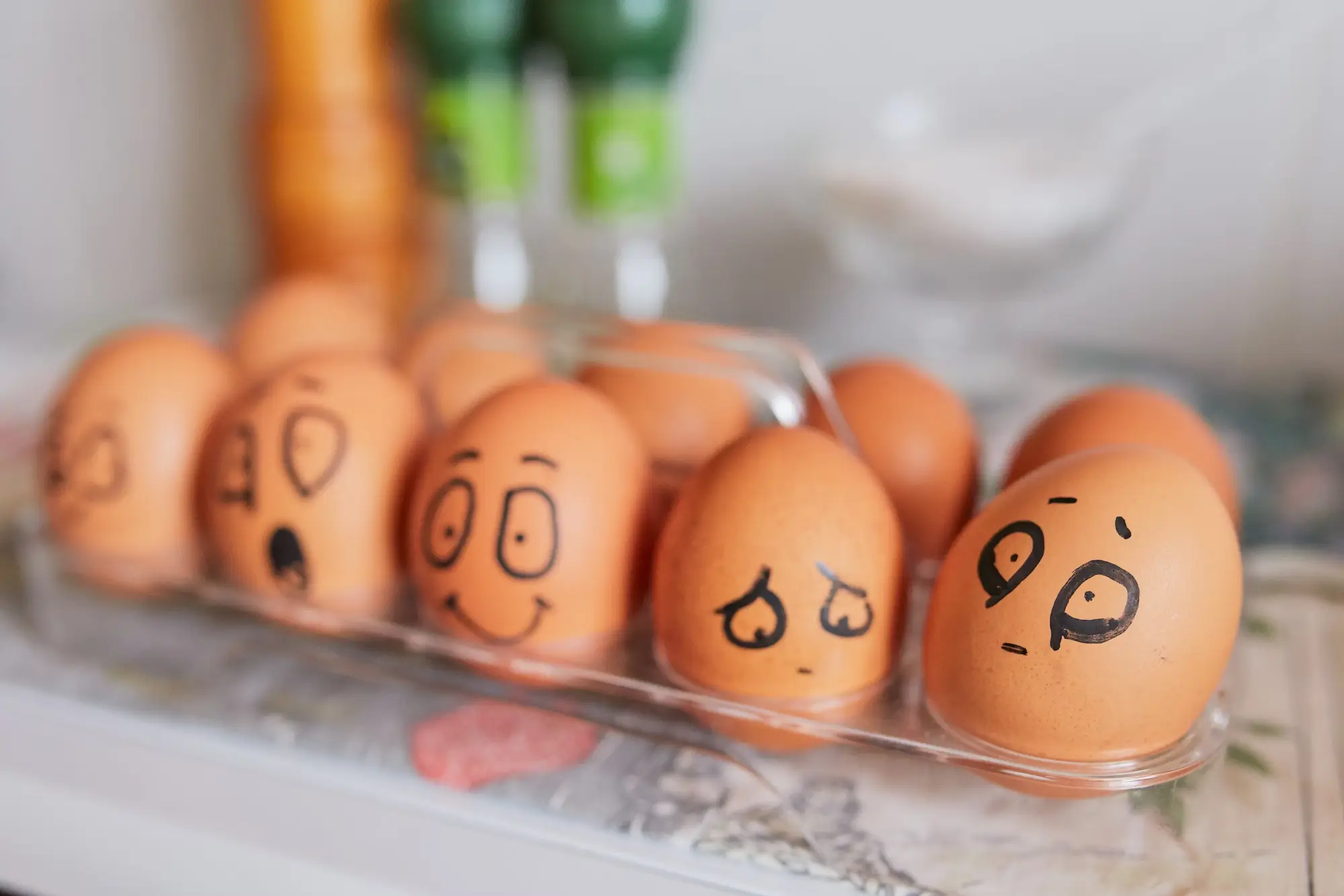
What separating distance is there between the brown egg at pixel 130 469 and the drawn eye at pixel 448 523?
0.41ft

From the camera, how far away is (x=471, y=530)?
1.33 feet

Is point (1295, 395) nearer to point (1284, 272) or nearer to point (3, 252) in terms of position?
point (1284, 272)

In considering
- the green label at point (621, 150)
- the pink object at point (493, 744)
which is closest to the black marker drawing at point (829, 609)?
the pink object at point (493, 744)

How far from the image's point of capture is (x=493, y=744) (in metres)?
0.42

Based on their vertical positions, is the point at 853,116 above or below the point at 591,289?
above

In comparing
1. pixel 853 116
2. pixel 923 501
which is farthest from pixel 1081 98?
pixel 923 501

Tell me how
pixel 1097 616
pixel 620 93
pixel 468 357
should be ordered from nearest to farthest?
pixel 1097 616 < pixel 468 357 < pixel 620 93

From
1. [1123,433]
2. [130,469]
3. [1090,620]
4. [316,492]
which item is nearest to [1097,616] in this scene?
[1090,620]

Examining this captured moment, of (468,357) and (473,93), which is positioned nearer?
(468,357)

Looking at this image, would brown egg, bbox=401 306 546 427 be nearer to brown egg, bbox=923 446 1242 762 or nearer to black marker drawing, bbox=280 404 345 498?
black marker drawing, bbox=280 404 345 498

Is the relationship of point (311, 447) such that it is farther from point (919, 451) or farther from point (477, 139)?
point (477, 139)

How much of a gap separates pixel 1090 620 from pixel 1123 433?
12cm

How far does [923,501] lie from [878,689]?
0.09 metres

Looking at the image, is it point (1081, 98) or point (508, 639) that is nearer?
point (508, 639)
